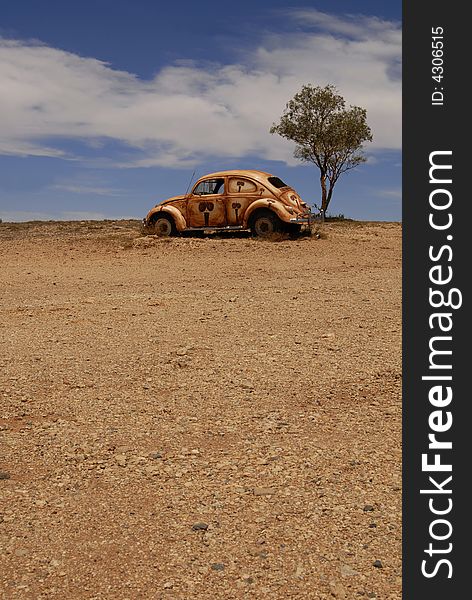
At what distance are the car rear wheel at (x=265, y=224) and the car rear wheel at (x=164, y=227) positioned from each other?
2.48 meters

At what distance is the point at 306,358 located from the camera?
21.2 feet

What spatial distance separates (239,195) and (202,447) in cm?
1371

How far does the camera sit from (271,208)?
17.4 m

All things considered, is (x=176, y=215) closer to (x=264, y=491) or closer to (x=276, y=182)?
(x=276, y=182)

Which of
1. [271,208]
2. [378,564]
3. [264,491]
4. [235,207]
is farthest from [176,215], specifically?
[378,564]

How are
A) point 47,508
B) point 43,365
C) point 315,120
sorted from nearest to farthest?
point 47,508 < point 43,365 < point 315,120

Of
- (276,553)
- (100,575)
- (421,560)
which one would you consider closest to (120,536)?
(100,575)

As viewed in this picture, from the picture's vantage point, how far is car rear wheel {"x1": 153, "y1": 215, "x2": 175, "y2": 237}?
61.0 feet

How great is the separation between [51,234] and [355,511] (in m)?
18.2

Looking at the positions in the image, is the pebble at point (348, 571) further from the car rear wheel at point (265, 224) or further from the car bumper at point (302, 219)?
the car rear wheel at point (265, 224)

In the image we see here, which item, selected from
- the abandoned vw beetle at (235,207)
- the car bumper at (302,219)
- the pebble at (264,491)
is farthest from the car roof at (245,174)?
the pebble at (264,491)

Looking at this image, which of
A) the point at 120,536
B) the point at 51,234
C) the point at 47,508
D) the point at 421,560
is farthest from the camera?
the point at 51,234

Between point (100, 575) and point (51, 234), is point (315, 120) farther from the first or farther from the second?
point (100, 575)

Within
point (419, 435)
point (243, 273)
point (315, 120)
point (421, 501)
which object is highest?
point (315, 120)
